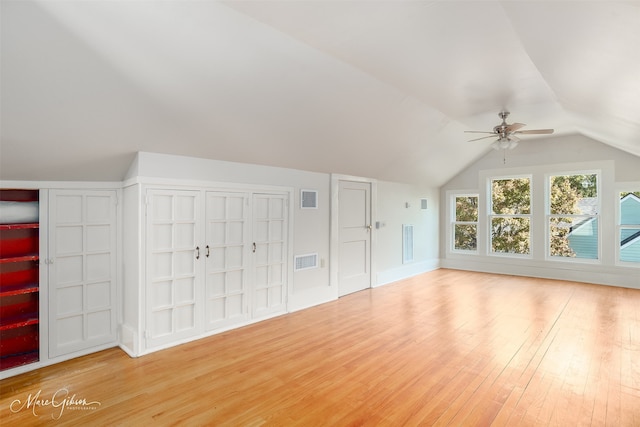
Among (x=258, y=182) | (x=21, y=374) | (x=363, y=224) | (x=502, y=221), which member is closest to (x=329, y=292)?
(x=363, y=224)

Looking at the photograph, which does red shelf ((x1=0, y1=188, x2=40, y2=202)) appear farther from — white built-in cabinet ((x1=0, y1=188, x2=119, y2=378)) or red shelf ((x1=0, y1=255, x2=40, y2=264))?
red shelf ((x1=0, y1=255, x2=40, y2=264))

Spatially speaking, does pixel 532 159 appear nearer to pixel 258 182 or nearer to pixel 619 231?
pixel 619 231

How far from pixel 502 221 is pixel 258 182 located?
6028 mm

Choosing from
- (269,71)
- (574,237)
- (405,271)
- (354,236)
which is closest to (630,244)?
(574,237)

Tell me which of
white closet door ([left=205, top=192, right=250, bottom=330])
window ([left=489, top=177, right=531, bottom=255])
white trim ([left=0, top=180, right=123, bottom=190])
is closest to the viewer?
white trim ([left=0, top=180, right=123, bottom=190])

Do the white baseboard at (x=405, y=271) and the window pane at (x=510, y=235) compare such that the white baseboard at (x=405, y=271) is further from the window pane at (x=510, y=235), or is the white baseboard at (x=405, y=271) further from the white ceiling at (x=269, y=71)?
the white ceiling at (x=269, y=71)

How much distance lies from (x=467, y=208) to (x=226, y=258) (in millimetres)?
6380

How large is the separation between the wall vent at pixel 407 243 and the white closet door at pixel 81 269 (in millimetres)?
5354

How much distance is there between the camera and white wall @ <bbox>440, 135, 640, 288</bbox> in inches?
240

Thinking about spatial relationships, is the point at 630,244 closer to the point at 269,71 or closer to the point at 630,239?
the point at 630,239

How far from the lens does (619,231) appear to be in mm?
6098

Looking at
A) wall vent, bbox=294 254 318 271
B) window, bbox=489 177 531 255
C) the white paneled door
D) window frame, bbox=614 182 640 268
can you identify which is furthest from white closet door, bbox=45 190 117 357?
window frame, bbox=614 182 640 268

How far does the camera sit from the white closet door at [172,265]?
3318 millimetres

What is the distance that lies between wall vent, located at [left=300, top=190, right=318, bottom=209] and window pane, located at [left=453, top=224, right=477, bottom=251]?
4767 millimetres
